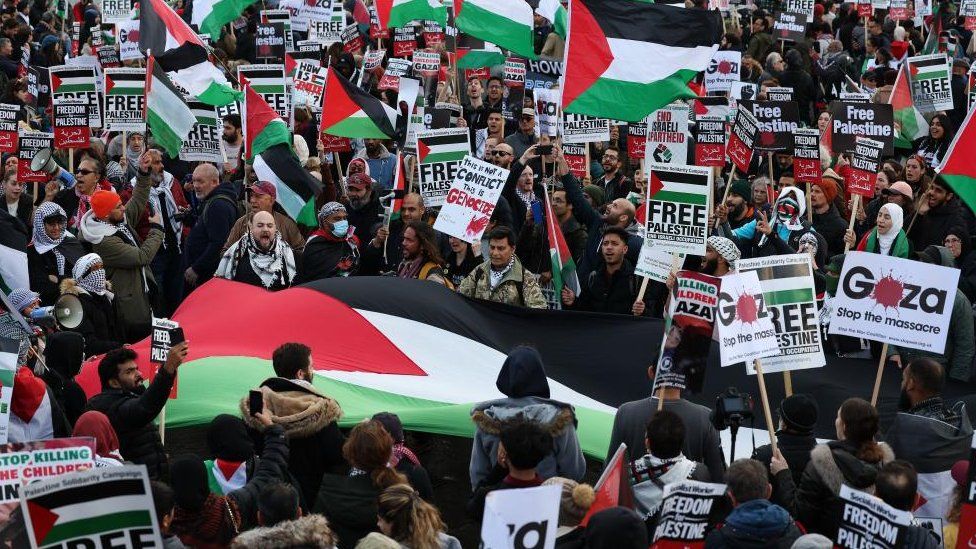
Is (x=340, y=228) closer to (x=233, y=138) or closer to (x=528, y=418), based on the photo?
(x=233, y=138)

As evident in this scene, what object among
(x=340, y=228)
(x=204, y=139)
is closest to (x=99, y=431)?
(x=340, y=228)

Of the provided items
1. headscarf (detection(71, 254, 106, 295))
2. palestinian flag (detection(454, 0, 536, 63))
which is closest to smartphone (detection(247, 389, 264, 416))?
headscarf (detection(71, 254, 106, 295))

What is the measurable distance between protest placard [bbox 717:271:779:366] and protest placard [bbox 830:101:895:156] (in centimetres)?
548

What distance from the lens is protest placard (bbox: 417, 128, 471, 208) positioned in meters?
12.8

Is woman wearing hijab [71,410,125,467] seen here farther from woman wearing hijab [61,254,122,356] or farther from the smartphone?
woman wearing hijab [61,254,122,356]

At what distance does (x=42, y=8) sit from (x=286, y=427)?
23.9 metres

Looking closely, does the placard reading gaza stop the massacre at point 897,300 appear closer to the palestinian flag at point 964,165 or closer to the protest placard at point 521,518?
the palestinian flag at point 964,165

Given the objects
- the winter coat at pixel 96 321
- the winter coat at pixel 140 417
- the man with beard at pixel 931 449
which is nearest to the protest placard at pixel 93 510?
the winter coat at pixel 140 417

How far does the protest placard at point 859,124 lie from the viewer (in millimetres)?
13094

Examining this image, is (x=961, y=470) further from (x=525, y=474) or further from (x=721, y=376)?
(x=721, y=376)

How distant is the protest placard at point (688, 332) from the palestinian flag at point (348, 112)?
7818 millimetres

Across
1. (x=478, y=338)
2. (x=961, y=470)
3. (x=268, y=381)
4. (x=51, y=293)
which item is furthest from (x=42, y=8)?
(x=961, y=470)

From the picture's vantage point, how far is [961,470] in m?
6.68

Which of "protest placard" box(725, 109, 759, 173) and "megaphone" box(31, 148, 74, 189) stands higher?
"protest placard" box(725, 109, 759, 173)
